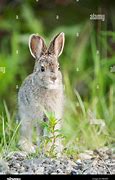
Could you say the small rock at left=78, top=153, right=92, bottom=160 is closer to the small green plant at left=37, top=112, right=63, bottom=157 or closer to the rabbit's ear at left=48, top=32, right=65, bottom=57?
the small green plant at left=37, top=112, right=63, bottom=157

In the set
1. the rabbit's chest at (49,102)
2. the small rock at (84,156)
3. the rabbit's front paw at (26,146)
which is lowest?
the small rock at (84,156)

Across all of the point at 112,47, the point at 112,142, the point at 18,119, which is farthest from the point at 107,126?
the point at 112,47

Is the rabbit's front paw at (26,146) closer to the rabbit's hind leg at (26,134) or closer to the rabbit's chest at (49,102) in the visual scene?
the rabbit's hind leg at (26,134)

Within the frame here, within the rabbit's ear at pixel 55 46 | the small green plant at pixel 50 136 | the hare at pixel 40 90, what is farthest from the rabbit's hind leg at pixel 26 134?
the rabbit's ear at pixel 55 46

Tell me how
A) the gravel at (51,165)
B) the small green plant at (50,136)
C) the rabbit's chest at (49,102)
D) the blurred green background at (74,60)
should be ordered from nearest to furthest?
the gravel at (51,165)
the small green plant at (50,136)
the rabbit's chest at (49,102)
the blurred green background at (74,60)

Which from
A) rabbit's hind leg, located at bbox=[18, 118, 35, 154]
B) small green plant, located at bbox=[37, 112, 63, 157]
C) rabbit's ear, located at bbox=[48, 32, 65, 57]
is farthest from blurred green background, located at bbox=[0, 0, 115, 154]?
rabbit's ear, located at bbox=[48, 32, 65, 57]

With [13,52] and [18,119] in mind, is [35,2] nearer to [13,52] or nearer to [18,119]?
[13,52]
